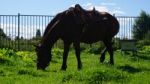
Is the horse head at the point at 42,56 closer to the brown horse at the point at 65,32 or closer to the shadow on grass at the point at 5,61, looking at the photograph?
the brown horse at the point at 65,32

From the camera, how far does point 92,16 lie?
50.7 feet

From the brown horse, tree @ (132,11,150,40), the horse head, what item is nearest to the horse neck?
the brown horse

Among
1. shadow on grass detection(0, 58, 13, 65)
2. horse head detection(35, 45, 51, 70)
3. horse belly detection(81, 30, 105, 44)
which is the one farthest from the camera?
horse belly detection(81, 30, 105, 44)

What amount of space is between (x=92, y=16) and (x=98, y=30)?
2.67ft

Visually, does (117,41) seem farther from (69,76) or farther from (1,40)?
(69,76)

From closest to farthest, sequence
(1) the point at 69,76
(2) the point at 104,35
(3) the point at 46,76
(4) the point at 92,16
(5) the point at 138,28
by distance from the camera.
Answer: (1) the point at 69,76 → (3) the point at 46,76 → (4) the point at 92,16 → (2) the point at 104,35 → (5) the point at 138,28

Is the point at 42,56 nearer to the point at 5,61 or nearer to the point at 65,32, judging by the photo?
the point at 65,32

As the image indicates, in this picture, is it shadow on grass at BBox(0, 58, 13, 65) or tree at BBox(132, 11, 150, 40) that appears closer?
shadow on grass at BBox(0, 58, 13, 65)

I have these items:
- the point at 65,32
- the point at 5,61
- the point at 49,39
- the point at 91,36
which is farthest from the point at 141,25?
the point at 49,39

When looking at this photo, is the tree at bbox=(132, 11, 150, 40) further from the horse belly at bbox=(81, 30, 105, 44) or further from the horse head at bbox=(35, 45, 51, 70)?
the horse head at bbox=(35, 45, 51, 70)

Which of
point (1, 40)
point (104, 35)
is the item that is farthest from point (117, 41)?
point (104, 35)

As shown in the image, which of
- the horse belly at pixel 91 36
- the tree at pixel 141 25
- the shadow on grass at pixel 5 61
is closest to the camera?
the shadow on grass at pixel 5 61

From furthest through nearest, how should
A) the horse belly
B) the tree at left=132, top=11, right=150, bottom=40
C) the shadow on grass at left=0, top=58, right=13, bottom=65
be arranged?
the tree at left=132, top=11, right=150, bottom=40
the horse belly
the shadow on grass at left=0, top=58, right=13, bottom=65

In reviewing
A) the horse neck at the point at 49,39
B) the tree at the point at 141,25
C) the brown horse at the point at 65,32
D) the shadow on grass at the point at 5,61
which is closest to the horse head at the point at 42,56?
the brown horse at the point at 65,32
